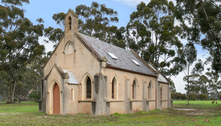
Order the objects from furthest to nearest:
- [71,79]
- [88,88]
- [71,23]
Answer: [71,23]
[88,88]
[71,79]

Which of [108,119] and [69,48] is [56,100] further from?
[108,119]

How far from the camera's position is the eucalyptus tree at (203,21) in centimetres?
2764

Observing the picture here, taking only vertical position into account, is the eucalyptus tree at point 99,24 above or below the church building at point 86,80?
above

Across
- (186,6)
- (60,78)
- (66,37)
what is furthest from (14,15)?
(186,6)

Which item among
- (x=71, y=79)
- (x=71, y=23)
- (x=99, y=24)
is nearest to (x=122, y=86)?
(x=71, y=79)

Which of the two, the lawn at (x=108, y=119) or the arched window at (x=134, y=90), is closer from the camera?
the lawn at (x=108, y=119)

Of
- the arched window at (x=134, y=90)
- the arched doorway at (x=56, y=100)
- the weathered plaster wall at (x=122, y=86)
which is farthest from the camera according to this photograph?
the arched window at (x=134, y=90)

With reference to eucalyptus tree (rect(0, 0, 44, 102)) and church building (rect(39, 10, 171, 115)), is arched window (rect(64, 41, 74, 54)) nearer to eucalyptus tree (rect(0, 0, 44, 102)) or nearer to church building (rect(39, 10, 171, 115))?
church building (rect(39, 10, 171, 115))

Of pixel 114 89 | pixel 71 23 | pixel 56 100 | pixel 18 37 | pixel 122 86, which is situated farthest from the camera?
pixel 18 37

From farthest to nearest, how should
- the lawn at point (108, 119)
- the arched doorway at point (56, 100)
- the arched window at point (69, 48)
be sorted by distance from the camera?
the arched window at point (69, 48), the arched doorway at point (56, 100), the lawn at point (108, 119)

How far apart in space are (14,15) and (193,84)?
7860 centimetres

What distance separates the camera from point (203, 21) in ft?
95.2

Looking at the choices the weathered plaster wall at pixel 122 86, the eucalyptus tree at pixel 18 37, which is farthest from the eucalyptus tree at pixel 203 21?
the eucalyptus tree at pixel 18 37

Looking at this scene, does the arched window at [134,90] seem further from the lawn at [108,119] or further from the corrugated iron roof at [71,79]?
the corrugated iron roof at [71,79]
